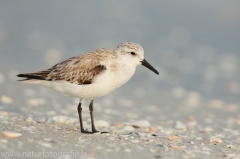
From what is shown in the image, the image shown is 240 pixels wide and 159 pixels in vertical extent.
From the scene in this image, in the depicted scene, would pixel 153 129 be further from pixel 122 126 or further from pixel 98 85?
pixel 98 85

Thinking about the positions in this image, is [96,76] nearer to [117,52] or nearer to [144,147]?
[117,52]

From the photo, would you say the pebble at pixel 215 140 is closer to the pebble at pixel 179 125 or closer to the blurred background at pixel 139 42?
the pebble at pixel 179 125

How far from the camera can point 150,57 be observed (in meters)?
15.4

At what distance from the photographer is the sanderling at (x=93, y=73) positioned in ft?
22.3

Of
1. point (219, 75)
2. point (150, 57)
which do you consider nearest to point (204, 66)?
point (219, 75)

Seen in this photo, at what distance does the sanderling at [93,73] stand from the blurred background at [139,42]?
1.72 m

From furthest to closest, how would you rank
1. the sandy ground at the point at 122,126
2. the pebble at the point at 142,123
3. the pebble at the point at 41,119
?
the pebble at the point at 142,123, the pebble at the point at 41,119, the sandy ground at the point at 122,126

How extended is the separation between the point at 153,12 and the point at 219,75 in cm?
709

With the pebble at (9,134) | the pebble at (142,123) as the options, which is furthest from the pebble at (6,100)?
the pebble at (9,134)

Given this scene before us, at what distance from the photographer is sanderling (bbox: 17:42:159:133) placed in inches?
267

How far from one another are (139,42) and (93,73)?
10.3 metres

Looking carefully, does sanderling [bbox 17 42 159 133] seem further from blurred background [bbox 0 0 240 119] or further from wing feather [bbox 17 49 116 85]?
blurred background [bbox 0 0 240 119]

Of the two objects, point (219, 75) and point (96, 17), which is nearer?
point (219, 75)

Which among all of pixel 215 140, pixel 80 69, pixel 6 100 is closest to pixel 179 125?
pixel 215 140
